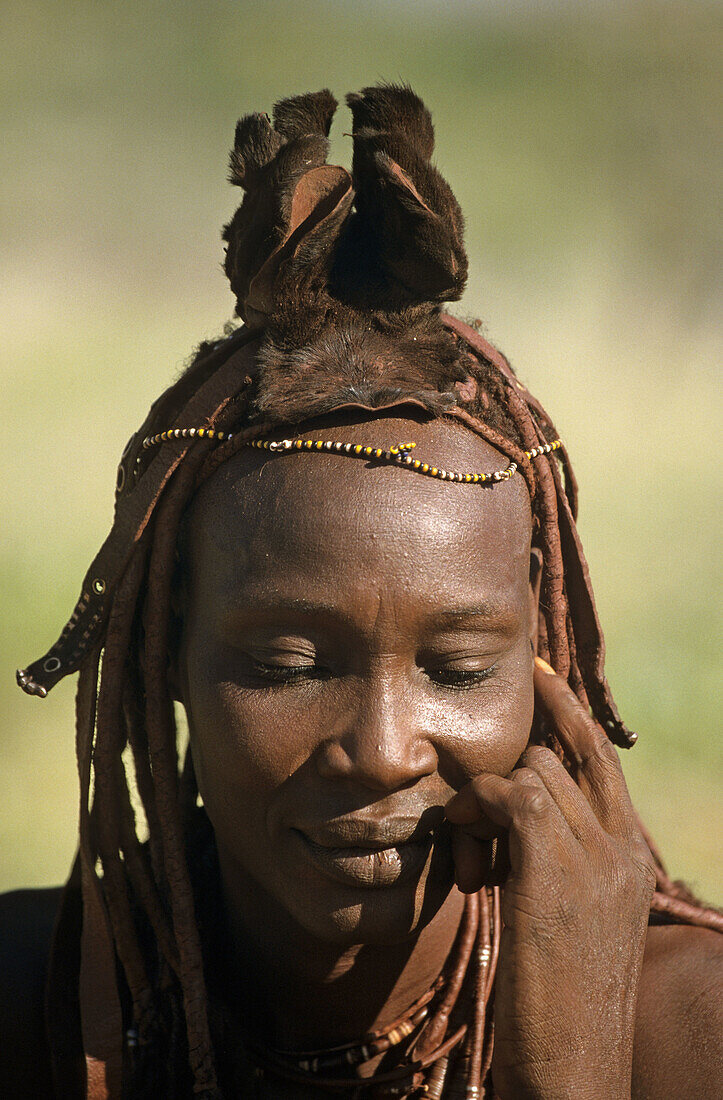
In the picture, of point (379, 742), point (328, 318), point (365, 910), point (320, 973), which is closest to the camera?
point (379, 742)

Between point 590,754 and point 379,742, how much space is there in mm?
615

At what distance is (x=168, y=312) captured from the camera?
28.3 ft

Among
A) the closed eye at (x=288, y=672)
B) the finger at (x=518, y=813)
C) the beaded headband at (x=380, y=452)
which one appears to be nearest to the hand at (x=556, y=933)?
the finger at (x=518, y=813)

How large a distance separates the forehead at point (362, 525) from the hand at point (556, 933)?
42cm

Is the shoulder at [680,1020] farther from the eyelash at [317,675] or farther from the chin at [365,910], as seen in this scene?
the eyelash at [317,675]

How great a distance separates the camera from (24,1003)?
2.91 metres

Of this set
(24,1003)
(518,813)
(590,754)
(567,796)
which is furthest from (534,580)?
(24,1003)

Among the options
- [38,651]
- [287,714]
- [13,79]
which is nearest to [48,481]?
[38,651]

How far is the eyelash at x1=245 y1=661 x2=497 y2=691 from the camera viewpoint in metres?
2.32

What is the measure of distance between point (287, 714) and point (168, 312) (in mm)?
6794

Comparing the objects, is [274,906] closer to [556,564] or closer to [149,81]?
[556,564]

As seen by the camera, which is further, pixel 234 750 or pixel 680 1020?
pixel 680 1020

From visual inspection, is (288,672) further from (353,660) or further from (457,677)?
(457,677)

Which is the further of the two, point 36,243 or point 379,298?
point 36,243
